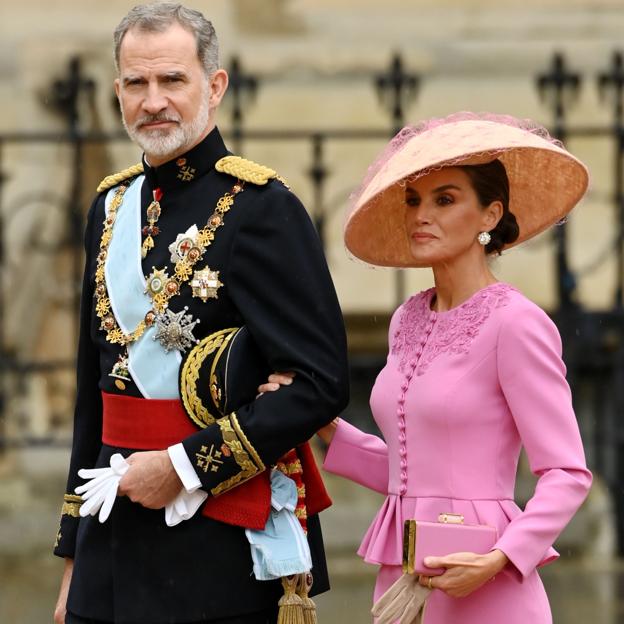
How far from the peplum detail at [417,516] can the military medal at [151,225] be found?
0.69 m

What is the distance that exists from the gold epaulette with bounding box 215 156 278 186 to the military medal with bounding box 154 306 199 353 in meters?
0.29

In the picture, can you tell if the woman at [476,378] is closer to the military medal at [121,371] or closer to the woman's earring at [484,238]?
the woman's earring at [484,238]

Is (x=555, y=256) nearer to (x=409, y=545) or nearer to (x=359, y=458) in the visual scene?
(x=359, y=458)

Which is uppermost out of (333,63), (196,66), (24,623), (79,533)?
(333,63)

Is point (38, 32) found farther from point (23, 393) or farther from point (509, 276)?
point (509, 276)

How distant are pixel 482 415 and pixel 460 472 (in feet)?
0.39

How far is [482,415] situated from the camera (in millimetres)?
3471

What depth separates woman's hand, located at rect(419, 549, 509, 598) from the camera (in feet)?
11.0

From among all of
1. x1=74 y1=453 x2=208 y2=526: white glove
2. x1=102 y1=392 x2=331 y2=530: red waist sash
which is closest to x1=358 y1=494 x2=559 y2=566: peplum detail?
x1=102 y1=392 x2=331 y2=530: red waist sash

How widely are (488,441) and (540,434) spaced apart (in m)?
0.11

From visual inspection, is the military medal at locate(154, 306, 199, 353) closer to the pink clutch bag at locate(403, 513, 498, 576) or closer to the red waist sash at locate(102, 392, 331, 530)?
the red waist sash at locate(102, 392, 331, 530)

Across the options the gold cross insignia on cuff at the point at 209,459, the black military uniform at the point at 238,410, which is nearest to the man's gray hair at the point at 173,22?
the black military uniform at the point at 238,410

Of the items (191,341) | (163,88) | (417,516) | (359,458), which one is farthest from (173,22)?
(417,516)

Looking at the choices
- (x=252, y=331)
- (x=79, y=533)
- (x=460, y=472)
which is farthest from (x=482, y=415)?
(x=79, y=533)
